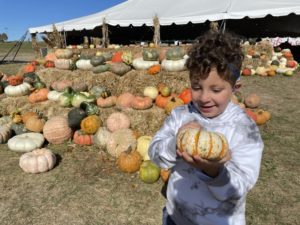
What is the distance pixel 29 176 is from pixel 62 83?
382 cm

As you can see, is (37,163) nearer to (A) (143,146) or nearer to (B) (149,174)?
(A) (143,146)

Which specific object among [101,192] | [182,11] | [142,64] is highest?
[182,11]

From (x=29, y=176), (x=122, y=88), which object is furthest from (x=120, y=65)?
(x=29, y=176)

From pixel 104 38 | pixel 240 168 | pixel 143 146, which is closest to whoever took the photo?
pixel 240 168

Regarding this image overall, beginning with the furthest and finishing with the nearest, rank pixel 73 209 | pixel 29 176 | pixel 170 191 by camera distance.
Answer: pixel 29 176 < pixel 73 209 < pixel 170 191

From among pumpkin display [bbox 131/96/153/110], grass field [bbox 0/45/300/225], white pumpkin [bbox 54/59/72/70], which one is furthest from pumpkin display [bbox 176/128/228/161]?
white pumpkin [bbox 54/59/72/70]

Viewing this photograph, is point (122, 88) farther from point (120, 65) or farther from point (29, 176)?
point (29, 176)

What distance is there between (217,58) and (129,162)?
395 centimetres

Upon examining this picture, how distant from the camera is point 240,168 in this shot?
150 centimetres

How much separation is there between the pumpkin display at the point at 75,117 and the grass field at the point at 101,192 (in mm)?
538

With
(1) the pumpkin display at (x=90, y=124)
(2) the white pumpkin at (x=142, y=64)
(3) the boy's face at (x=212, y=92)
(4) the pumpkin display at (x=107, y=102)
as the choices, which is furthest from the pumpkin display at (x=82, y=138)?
(3) the boy's face at (x=212, y=92)

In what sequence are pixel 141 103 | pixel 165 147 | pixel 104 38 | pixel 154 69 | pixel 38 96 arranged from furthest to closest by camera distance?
pixel 104 38
pixel 38 96
pixel 154 69
pixel 141 103
pixel 165 147

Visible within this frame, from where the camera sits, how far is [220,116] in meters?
1.70

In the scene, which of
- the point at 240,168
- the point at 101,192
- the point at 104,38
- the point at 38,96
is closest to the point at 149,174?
the point at 101,192
